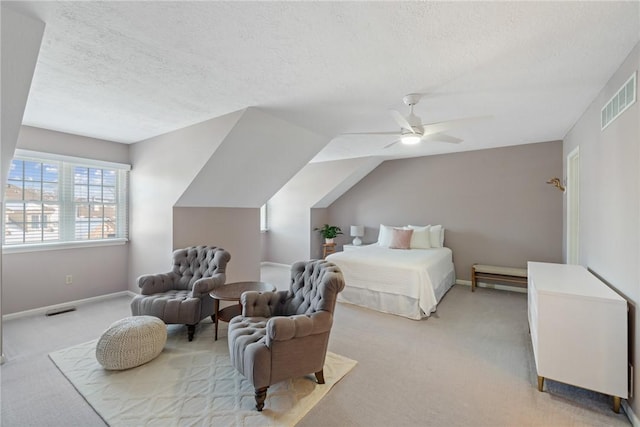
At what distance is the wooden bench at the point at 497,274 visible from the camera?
448cm

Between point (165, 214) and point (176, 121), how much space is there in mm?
1265

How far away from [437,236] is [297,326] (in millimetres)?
4028

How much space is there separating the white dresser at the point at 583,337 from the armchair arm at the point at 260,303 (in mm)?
2097

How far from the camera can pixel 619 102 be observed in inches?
79.3

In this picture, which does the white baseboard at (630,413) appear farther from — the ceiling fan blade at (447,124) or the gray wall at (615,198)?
the ceiling fan blade at (447,124)

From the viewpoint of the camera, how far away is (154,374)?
2301mm

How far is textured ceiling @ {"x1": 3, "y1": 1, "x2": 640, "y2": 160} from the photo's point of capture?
1521mm

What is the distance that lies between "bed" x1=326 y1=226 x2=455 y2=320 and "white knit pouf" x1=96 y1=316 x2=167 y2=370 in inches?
96.7

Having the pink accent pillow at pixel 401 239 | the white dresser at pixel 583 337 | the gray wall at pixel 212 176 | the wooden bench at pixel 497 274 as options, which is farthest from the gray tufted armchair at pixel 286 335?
the wooden bench at pixel 497 274

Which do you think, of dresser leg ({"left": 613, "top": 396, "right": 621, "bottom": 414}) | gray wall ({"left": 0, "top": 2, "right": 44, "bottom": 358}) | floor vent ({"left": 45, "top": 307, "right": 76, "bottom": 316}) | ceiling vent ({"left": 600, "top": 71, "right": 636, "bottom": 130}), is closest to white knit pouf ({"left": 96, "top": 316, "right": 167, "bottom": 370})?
gray wall ({"left": 0, "top": 2, "right": 44, "bottom": 358})

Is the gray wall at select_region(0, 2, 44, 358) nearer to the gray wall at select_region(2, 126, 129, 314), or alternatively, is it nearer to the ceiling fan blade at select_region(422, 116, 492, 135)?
the gray wall at select_region(2, 126, 129, 314)

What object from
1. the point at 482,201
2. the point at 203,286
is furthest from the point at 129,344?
the point at 482,201

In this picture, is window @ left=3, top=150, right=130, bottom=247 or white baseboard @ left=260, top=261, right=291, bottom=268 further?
white baseboard @ left=260, top=261, right=291, bottom=268

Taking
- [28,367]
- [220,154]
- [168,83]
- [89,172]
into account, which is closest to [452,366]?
[220,154]
